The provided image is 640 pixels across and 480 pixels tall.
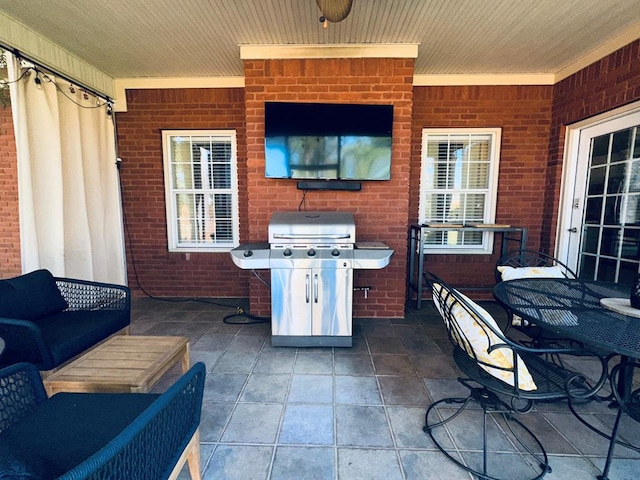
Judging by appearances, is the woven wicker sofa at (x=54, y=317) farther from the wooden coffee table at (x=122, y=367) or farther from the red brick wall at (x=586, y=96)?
the red brick wall at (x=586, y=96)

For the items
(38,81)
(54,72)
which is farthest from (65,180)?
(54,72)

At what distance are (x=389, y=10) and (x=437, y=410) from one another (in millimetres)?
2971

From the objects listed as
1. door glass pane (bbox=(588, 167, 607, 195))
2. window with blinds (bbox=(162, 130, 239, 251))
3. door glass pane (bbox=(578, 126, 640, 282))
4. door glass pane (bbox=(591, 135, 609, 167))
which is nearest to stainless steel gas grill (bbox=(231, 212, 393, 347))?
window with blinds (bbox=(162, 130, 239, 251))

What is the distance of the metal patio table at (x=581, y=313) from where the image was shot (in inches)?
45.4

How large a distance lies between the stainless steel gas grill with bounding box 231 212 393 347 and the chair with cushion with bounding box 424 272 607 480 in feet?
→ 3.07

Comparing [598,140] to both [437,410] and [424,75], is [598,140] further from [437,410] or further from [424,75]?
[437,410]

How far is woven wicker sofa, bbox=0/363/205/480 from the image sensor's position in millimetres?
760

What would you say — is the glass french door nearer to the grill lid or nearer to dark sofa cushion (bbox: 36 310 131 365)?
the grill lid

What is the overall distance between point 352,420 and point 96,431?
4.12 feet

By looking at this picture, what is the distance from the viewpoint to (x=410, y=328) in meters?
2.97

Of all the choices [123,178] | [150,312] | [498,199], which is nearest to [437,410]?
[498,199]

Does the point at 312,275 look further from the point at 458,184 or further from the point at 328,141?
the point at 458,184

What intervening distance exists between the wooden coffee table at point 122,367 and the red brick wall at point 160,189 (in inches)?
77.8

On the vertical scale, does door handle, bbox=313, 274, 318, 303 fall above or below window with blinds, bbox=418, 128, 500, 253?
below
